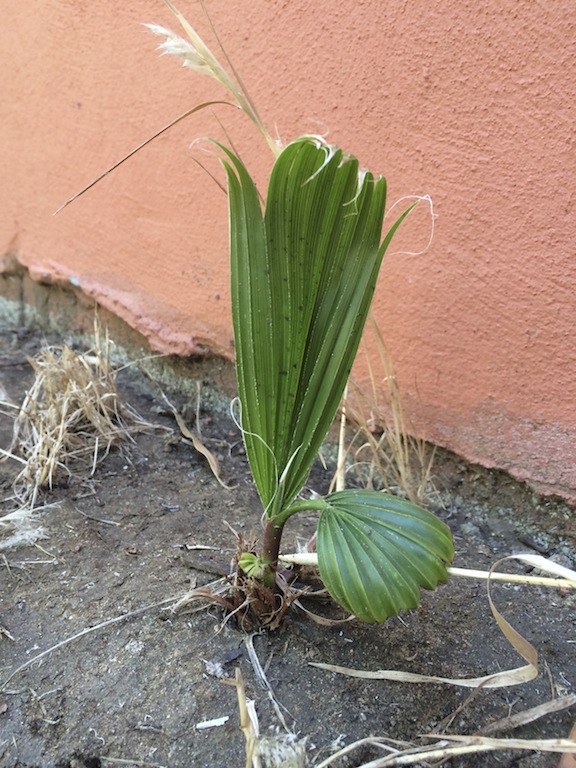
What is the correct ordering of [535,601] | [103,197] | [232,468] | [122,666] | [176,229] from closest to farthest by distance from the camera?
[122,666] < [535,601] < [232,468] < [176,229] < [103,197]

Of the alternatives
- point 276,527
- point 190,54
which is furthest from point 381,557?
point 190,54

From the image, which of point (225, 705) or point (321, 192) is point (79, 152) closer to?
point (321, 192)

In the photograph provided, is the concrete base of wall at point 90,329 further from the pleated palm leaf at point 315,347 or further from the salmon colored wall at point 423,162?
the pleated palm leaf at point 315,347

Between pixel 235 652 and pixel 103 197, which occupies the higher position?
pixel 103 197

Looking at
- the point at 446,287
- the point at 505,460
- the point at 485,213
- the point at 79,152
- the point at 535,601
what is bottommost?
the point at 535,601

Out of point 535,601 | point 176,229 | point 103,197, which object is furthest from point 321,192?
point 103,197

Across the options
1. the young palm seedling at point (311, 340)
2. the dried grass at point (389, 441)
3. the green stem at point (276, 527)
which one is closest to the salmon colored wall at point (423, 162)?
the dried grass at point (389, 441)

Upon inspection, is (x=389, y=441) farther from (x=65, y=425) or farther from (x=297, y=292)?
(x=65, y=425)
